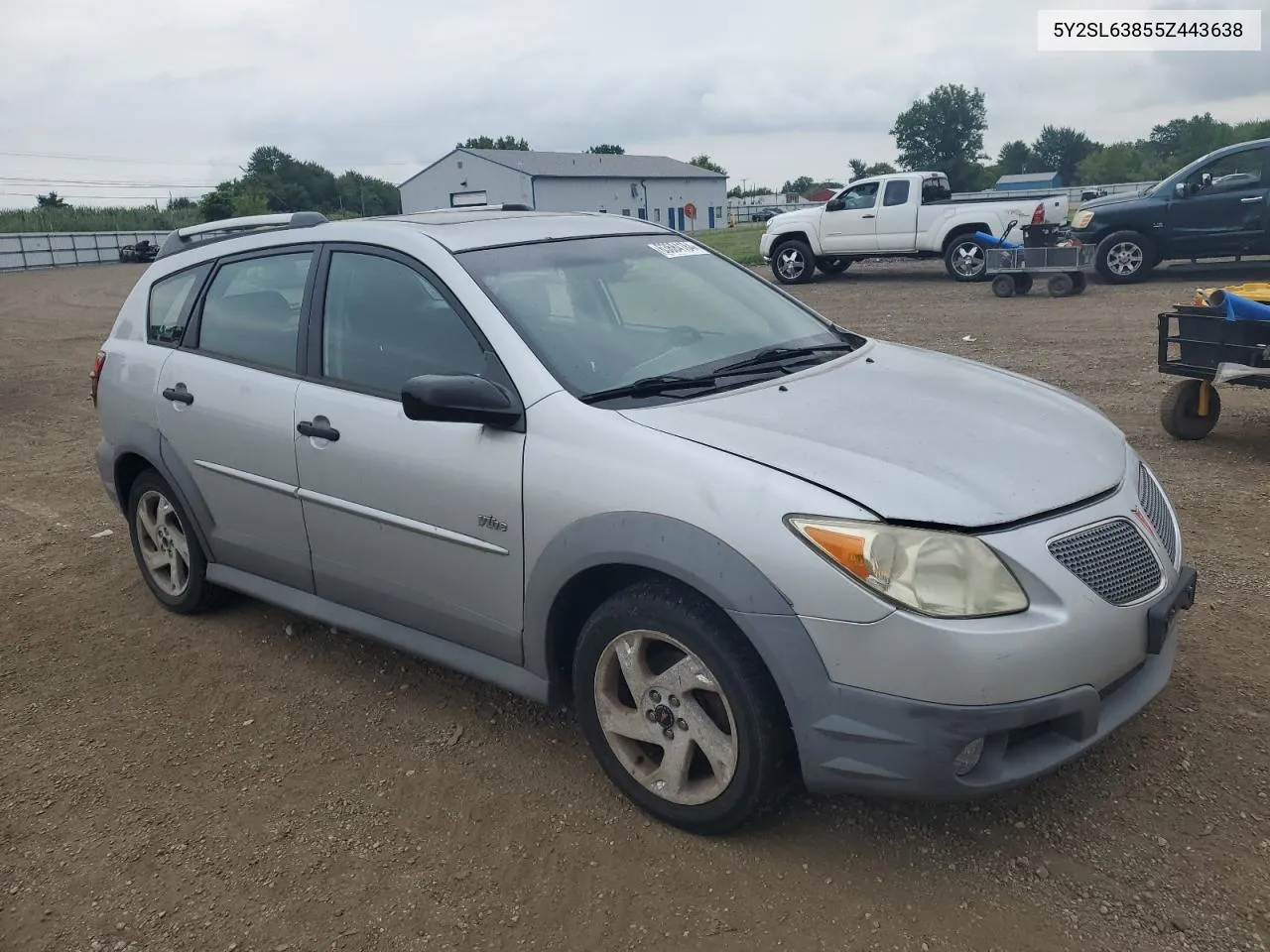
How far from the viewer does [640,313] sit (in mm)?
3766

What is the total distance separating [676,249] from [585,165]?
7079 centimetres

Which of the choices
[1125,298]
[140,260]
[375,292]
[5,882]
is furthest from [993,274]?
[140,260]

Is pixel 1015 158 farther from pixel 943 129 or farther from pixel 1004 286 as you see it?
pixel 1004 286

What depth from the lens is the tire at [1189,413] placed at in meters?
6.73

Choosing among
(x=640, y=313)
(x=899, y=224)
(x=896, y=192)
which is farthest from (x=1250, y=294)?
(x=896, y=192)

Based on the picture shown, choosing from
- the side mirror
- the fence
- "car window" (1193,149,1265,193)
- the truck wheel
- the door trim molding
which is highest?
the fence

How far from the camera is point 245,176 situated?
72.3m

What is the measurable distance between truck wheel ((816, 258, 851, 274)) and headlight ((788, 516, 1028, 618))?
18.4 metres

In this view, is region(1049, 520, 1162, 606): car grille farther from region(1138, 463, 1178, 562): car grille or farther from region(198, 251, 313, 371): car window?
region(198, 251, 313, 371): car window

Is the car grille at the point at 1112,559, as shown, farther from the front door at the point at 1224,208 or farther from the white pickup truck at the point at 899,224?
the white pickup truck at the point at 899,224

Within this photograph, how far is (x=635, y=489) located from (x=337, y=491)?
4.36 ft

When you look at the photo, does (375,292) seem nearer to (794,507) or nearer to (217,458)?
(217,458)

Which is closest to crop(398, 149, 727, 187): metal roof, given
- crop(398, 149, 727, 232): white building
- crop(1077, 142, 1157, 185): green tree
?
crop(398, 149, 727, 232): white building

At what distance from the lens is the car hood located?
8.66 feet
